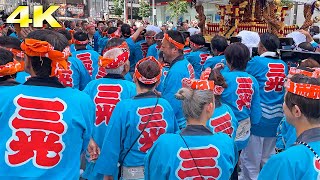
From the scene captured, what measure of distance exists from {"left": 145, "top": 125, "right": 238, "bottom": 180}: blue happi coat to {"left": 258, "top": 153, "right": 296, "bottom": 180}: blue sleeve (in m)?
0.45

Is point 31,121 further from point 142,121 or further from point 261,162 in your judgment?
point 261,162

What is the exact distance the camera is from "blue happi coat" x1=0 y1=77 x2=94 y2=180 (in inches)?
73.4

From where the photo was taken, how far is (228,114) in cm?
291

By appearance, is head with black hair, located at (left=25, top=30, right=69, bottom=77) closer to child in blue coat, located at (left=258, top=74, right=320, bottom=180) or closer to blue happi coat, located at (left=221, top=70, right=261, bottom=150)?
child in blue coat, located at (left=258, top=74, right=320, bottom=180)

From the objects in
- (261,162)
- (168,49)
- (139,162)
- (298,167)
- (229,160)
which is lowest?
(261,162)

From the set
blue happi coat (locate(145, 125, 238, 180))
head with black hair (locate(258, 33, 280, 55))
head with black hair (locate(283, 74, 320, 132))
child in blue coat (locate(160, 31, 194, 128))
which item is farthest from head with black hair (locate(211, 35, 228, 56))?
head with black hair (locate(283, 74, 320, 132))

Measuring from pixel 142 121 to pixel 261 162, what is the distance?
2361 mm

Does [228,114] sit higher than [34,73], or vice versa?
[34,73]

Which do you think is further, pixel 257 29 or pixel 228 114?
pixel 257 29

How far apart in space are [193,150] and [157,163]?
0.72 ft

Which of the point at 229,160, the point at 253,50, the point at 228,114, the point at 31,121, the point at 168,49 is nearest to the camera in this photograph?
the point at 31,121

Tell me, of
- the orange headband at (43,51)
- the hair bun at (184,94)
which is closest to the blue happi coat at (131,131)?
the hair bun at (184,94)

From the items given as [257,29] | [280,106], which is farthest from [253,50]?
[257,29]

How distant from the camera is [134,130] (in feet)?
8.34
